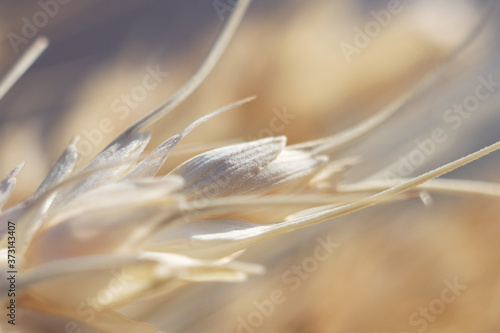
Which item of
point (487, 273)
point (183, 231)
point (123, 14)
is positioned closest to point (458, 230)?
point (487, 273)

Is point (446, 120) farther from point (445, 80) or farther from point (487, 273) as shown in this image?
point (487, 273)
